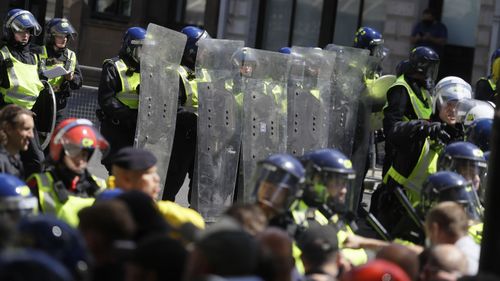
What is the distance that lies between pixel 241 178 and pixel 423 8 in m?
10.1

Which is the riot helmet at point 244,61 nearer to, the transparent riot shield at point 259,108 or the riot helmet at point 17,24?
the transparent riot shield at point 259,108

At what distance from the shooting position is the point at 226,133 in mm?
10547

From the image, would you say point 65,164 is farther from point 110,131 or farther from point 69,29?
point 69,29

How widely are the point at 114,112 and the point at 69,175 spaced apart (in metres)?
3.24

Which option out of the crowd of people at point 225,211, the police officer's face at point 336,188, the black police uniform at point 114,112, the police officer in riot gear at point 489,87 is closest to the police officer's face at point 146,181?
the crowd of people at point 225,211

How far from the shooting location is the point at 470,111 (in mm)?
9836

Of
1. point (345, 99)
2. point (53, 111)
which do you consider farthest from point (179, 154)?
point (345, 99)

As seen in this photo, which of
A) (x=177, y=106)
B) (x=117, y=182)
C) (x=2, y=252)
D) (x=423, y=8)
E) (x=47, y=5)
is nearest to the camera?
(x=2, y=252)

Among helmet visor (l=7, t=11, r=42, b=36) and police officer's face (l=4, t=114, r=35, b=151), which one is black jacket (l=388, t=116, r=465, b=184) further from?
helmet visor (l=7, t=11, r=42, b=36)

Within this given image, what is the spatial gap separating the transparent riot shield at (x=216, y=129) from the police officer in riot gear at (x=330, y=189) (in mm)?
3191

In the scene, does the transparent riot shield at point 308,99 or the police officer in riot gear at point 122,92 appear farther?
the transparent riot shield at point 308,99

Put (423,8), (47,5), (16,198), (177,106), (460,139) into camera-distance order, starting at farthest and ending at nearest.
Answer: (47,5), (423,8), (177,106), (460,139), (16,198)

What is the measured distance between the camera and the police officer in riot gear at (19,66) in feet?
36.6

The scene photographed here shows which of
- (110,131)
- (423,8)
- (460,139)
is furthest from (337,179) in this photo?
(423,8)
